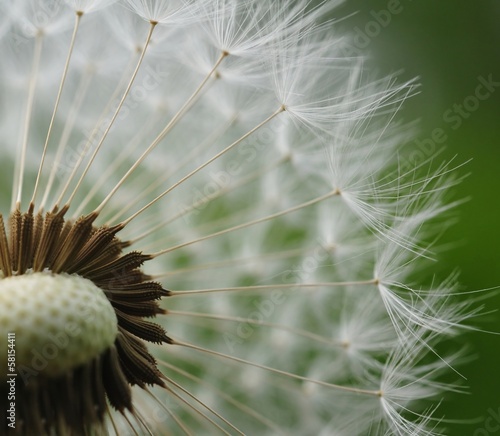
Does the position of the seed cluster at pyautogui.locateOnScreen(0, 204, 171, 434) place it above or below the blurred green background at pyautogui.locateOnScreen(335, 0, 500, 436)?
below

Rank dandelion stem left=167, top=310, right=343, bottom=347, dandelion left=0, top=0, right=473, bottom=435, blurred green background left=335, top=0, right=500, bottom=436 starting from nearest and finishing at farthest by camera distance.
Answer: dandelion left=0, top=0, right=473, bottom=435 < dandelion stem left=167, top=310, right=343, bottom=347 < blurred green background left=335, top=0, right=500, bottom=436

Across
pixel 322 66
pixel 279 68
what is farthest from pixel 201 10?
pixel 322 66

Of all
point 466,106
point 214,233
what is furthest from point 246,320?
point 466,106

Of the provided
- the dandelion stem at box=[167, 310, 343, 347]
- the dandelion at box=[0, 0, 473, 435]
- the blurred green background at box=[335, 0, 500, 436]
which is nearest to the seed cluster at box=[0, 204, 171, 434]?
the dandelion at box=[0, 0, 473, 435]

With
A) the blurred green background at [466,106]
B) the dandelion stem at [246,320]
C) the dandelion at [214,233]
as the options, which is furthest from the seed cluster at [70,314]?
the blurred green background at [466,106]

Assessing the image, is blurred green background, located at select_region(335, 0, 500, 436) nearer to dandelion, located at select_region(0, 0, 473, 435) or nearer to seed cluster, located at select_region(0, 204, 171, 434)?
dandelion, located at select_region(0, 0, 473, 435)
